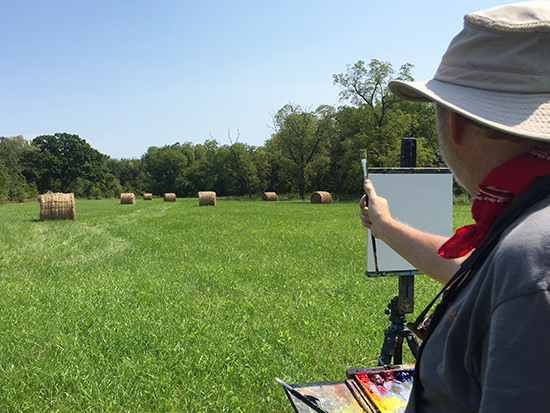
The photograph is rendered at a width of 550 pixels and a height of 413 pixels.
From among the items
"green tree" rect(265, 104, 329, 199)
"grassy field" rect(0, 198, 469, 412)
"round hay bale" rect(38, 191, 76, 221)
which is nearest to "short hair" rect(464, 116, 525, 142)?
"grassy field" rect(0, 198, 469, 412)

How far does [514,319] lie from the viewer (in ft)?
2.33

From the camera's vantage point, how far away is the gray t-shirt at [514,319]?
0.70 m

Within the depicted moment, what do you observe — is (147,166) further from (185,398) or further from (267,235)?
(185,398)

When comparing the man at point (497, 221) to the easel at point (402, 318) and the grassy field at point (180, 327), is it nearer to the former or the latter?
the easel at point (402, 318)

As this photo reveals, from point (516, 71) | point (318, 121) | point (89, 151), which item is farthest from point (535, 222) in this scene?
point (89, 151)

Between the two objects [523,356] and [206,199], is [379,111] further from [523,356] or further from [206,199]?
[523,356]

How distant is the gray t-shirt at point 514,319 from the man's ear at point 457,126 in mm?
296

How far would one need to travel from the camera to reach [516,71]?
0.91 m

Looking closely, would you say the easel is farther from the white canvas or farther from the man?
the man

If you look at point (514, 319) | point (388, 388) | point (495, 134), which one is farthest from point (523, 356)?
point (388, 388)

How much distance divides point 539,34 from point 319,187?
182 ft

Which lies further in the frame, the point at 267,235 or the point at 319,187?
the point at 319,187

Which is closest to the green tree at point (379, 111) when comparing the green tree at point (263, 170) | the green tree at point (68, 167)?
the green tree at point (263, 170)

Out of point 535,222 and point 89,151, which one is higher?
point 89,151
